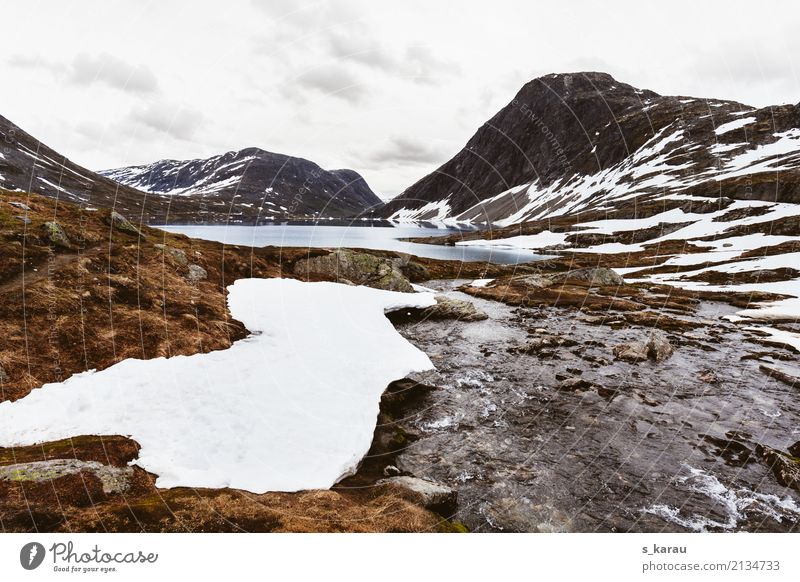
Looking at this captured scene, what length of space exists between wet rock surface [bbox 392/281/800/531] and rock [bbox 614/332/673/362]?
0.53 feet

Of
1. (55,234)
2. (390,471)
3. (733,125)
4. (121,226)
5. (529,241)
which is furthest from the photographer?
(733,125)

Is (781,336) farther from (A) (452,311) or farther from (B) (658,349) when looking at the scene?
(A) (452,311)

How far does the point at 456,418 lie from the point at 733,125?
212 meters

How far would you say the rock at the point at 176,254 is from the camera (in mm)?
24984

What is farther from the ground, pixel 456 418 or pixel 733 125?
pixel 733 125

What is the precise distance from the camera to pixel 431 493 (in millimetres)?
9797

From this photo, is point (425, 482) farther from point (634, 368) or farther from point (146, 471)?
point (634, 368)

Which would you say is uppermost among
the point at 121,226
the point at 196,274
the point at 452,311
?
the point at 121,226

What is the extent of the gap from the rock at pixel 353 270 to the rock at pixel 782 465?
86.5ft

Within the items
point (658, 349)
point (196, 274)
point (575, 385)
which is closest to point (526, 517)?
point (575, 385)

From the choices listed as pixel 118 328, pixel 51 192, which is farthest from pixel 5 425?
pixel 51 192
